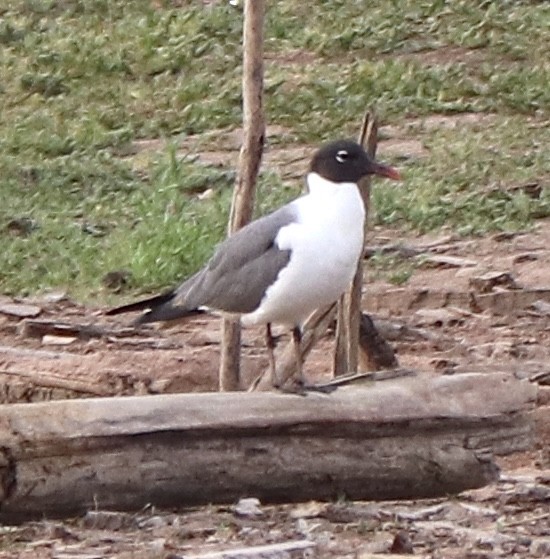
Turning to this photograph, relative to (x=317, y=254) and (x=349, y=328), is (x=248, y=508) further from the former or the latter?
(x=349, y=328)

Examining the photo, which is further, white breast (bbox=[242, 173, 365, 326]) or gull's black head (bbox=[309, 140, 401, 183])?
gull's black head (bbox=[309, 140, 401, 183])

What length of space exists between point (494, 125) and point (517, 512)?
8.24 metres

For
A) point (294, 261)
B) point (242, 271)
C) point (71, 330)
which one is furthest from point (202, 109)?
point (294, 261)

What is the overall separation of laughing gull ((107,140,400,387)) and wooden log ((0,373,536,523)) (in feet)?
1.85

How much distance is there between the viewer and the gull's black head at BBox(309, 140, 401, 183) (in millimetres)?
7020

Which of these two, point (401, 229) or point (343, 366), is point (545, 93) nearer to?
point (401, 229)

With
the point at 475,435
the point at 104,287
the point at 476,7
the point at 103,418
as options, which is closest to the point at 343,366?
the point at 475,435

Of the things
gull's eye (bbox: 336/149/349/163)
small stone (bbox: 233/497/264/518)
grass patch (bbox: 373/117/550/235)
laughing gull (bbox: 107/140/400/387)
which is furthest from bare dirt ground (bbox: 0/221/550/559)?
gull's eye (bbox: 336/149/349/163)

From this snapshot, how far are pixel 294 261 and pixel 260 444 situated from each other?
93 centimetres

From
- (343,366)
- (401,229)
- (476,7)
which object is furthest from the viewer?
(476,7)

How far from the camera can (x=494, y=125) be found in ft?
46.9

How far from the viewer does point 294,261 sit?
6.69 meters

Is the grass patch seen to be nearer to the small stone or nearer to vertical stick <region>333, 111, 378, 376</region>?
vertical stick <region>333, 111, 378, 376</region>

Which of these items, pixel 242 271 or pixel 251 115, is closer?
pixel 242 271
